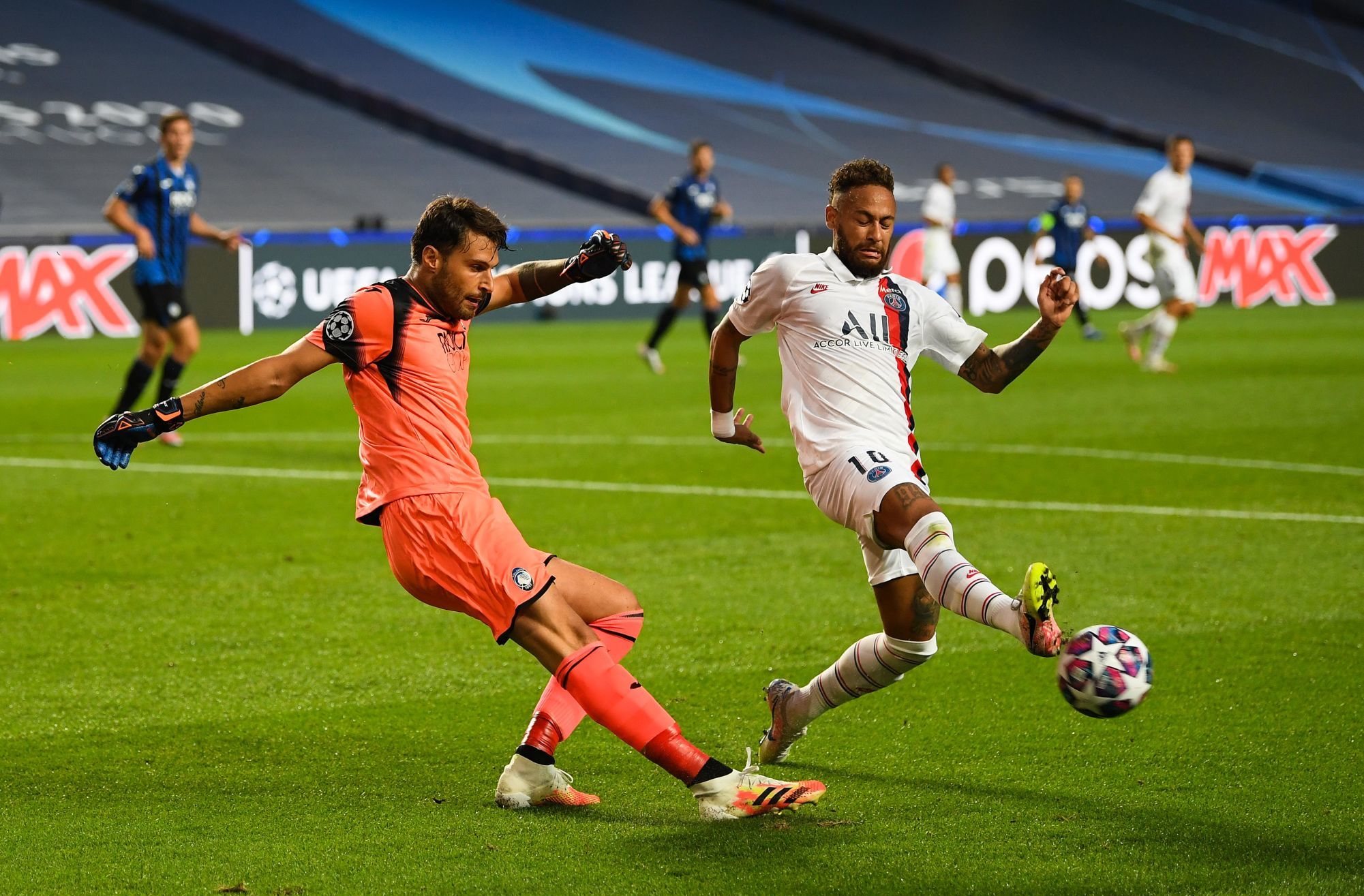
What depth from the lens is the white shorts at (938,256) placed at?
74.0ft

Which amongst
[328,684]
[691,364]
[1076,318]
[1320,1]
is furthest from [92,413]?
[1320,1]

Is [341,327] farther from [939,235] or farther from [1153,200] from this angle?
[939,235]

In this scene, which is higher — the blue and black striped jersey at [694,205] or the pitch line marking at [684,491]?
the blue and black striped jersey at [694,205]

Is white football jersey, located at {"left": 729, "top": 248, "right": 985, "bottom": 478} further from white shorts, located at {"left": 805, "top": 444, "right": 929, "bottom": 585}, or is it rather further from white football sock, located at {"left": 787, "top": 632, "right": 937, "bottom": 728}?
white football sock, located at {"left": 787, "top": 632, "right": 937, "bottom": 728}

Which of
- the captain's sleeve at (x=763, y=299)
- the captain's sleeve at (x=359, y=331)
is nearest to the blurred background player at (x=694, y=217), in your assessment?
the captain's sleeve at (x=763, y=299)

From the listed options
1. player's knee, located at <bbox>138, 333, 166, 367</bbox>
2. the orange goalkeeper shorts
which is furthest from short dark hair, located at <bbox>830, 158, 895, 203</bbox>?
player's knee, located at <bbox>138, 333, 166, 367</bbox>

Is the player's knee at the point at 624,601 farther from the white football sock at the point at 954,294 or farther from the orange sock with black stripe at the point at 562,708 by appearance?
the white football sock at the point at 954,294

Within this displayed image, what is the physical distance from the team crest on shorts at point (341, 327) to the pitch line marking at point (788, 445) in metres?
7.24

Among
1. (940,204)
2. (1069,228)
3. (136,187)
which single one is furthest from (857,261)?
(940,204)

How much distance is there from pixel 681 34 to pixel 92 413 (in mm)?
27069

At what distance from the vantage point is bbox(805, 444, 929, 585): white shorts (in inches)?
168

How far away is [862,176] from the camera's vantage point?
4469 millimetres

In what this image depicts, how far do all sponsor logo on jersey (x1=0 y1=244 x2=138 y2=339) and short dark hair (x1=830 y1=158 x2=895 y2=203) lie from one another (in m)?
17.1

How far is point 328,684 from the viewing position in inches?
211
